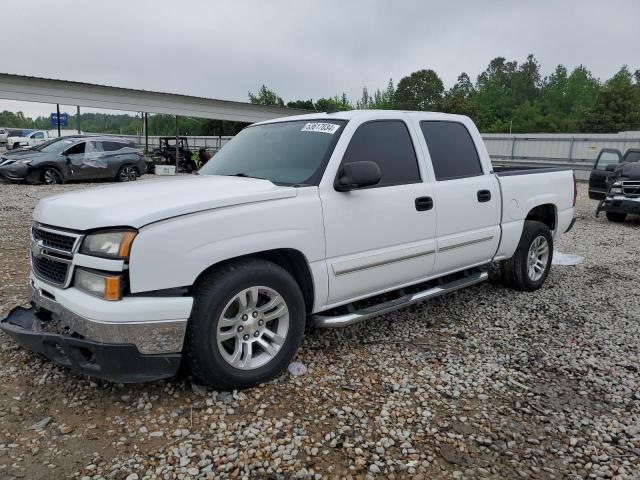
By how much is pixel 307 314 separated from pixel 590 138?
23.7 meters

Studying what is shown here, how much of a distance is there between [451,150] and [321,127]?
1379mm

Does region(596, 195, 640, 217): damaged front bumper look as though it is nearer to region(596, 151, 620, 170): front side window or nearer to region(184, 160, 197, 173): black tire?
region(596, 151, 620, 170): front side window

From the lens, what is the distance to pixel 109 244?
8.68ft

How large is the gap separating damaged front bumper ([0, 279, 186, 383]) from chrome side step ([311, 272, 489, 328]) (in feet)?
3.65

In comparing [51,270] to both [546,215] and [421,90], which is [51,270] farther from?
[421,90]

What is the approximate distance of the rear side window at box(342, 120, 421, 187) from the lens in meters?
3.73

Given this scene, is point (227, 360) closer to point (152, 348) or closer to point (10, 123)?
point (152, 348)

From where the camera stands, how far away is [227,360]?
2.98 m

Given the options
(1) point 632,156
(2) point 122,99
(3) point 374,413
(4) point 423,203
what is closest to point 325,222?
(4) point 423,203

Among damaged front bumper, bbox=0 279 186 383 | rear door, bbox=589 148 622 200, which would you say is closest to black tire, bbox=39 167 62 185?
A: damaged front bumper, bbox=0 279 186 383

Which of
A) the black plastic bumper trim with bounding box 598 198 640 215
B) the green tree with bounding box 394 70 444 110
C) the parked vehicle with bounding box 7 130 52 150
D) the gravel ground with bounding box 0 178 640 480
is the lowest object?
the gravel ground with bounding box 0 178 640 480

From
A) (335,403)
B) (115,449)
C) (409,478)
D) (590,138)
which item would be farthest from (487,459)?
(590,138)

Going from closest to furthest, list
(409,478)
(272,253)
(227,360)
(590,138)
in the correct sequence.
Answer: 1. (409,478)
2. (227,360)
3. (272,253)
4. (590,138)

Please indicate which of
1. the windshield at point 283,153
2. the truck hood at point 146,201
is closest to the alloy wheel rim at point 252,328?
the truck hood at point 146,201
